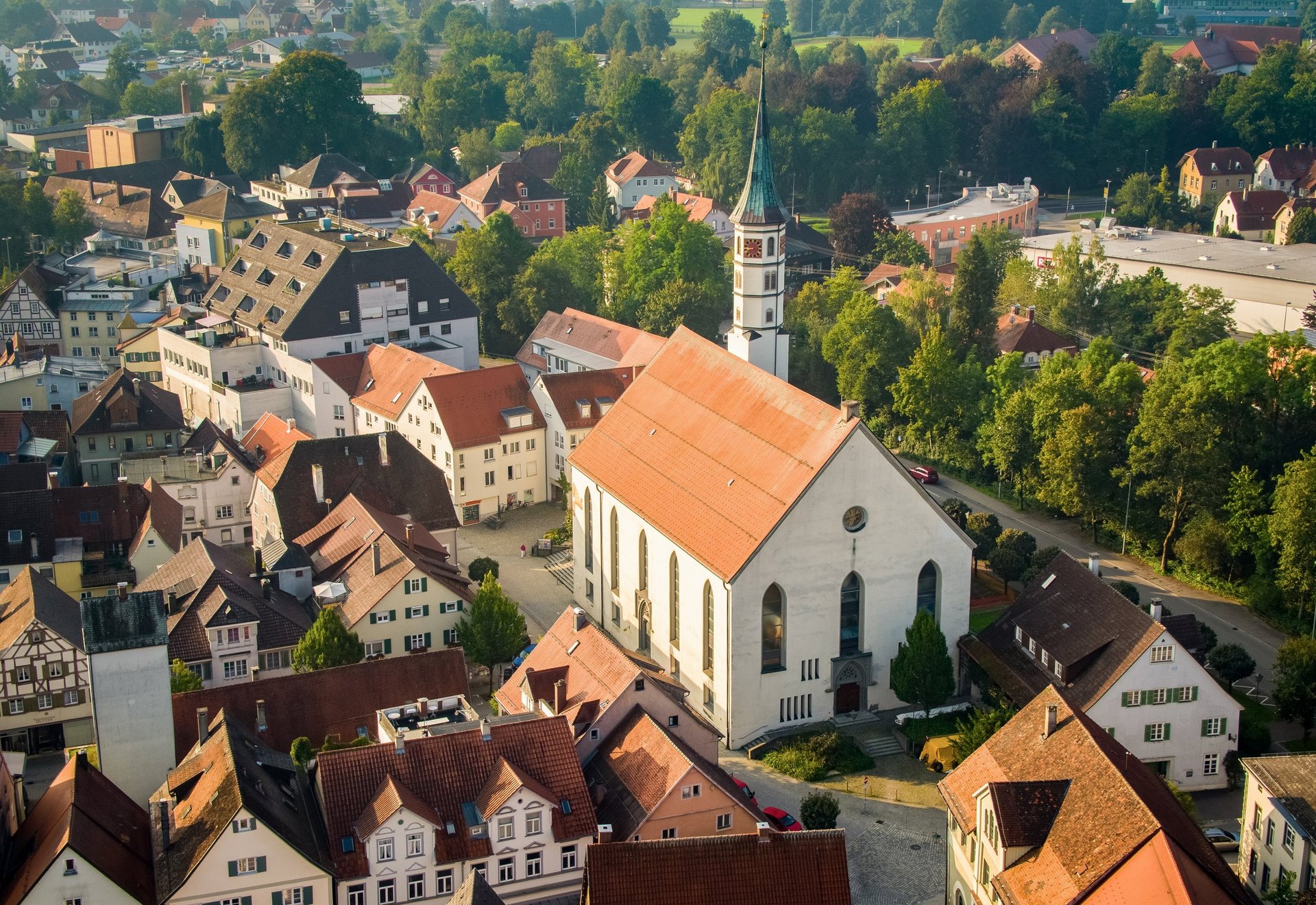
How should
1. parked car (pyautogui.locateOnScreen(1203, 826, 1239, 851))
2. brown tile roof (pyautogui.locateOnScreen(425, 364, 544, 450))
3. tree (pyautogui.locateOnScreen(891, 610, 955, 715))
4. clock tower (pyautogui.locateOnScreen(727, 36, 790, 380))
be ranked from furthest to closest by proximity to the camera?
brown tile roof (pyautogui.locateOnScreen(425, 364, 544, 450)) < clock tower (pyautogui.locateOnScreen(727, 36, 790, 380)) < tree (pyautogui.locateOnScreen(891, 610, 955, 715)) < parked car (pyautogui.locateOnScreen(1203, 826, 1239, 851))

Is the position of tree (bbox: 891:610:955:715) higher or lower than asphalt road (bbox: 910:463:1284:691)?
higher

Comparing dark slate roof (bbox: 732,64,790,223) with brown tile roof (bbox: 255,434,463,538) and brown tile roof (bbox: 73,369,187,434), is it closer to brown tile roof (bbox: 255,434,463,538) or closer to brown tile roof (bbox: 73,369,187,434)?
brown tile roof (bbox: 255,434,463,538)

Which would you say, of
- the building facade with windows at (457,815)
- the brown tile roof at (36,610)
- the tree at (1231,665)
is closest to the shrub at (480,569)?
the brown tile roof at (36,610)

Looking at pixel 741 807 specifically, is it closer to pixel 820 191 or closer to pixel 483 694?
pixel 483 694

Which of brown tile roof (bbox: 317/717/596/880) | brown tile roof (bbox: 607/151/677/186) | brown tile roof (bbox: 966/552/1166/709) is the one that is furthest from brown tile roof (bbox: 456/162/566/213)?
brown tile roof (bbox: 317/717/596/880)

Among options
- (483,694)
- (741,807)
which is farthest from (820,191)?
(741,807)

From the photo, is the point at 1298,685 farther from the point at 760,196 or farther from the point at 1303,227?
the point at 1303,227

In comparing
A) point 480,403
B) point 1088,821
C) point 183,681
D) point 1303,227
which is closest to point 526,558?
point 480,403
